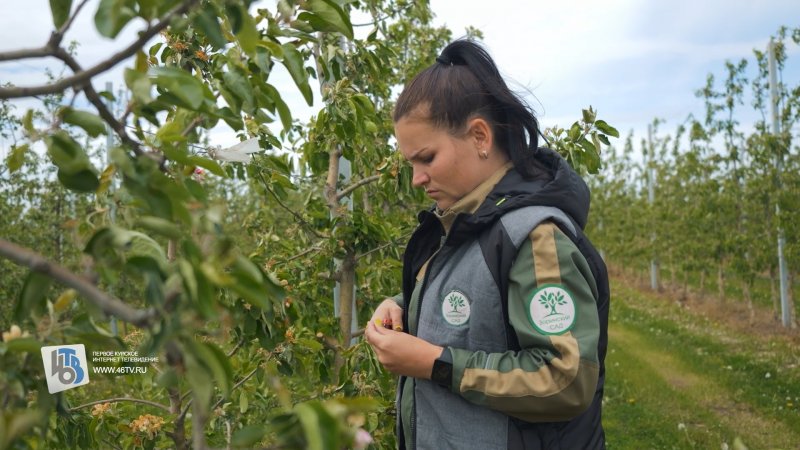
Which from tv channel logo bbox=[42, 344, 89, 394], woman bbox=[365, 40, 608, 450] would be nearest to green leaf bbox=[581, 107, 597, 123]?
woman bbox=[365, 40, 608, 450]

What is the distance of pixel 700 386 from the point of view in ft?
23.4

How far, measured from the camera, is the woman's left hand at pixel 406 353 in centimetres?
168

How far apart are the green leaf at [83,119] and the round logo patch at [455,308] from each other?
1.01 m

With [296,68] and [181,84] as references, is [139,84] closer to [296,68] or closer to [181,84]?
[181,84]

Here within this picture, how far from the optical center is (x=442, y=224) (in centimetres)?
193

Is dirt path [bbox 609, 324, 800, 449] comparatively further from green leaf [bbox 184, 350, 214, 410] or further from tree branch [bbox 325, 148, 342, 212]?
green leaf [bbox 184, 350, 214, 410]

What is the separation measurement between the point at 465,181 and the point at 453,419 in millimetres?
577

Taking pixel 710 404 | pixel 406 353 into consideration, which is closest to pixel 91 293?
pixel 406 353

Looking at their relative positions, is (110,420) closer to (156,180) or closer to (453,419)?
(453,419)

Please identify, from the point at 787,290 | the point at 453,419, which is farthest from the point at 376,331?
the point at 787,290

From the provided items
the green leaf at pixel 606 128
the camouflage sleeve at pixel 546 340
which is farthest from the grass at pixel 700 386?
the camouflage sleeve at pixel 546 340

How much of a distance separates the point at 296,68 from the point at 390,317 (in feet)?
3.22

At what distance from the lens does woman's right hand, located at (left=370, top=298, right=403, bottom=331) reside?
6.47 feet

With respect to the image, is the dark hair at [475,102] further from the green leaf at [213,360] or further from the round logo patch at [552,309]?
the green leaf at [213,360]
